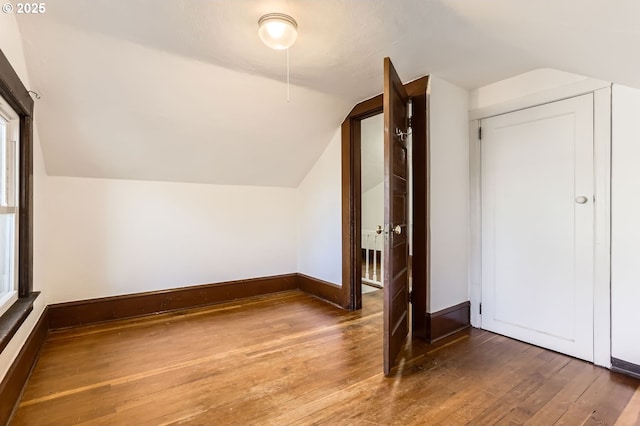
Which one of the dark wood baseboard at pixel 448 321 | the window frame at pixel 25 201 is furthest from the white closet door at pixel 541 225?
the window frame at pixel 25 201

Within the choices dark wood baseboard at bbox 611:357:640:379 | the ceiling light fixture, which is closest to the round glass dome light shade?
the ceiling light fixture

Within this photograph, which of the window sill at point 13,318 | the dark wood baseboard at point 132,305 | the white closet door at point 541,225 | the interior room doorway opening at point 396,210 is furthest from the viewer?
the white closet door at point 541,225

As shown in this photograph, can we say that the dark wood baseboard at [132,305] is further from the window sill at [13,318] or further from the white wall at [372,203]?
the white wall at [372,203]

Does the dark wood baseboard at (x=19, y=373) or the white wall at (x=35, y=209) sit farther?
the white wall at (x=35, y=209)

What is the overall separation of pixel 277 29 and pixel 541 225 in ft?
7.54

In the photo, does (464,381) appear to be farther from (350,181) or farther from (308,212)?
(308,212)

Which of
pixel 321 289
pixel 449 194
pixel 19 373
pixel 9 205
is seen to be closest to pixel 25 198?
pixel 9 205

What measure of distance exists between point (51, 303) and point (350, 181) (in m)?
2.90

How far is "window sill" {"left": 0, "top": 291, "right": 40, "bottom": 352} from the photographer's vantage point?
1.42 m

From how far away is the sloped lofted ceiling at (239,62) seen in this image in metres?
1.57

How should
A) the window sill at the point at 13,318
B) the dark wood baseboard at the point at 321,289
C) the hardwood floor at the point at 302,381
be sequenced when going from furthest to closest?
the dark wood baseboard at the point at 321,289 → the hardwood floor at the point at 302,381 → the window sill at the point at 13,318

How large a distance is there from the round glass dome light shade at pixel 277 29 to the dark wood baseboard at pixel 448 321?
85.0 inches

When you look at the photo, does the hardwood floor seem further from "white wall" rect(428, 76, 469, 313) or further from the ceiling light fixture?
the ceiling light fixture

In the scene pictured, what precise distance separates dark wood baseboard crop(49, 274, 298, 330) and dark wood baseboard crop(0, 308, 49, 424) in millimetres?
340
